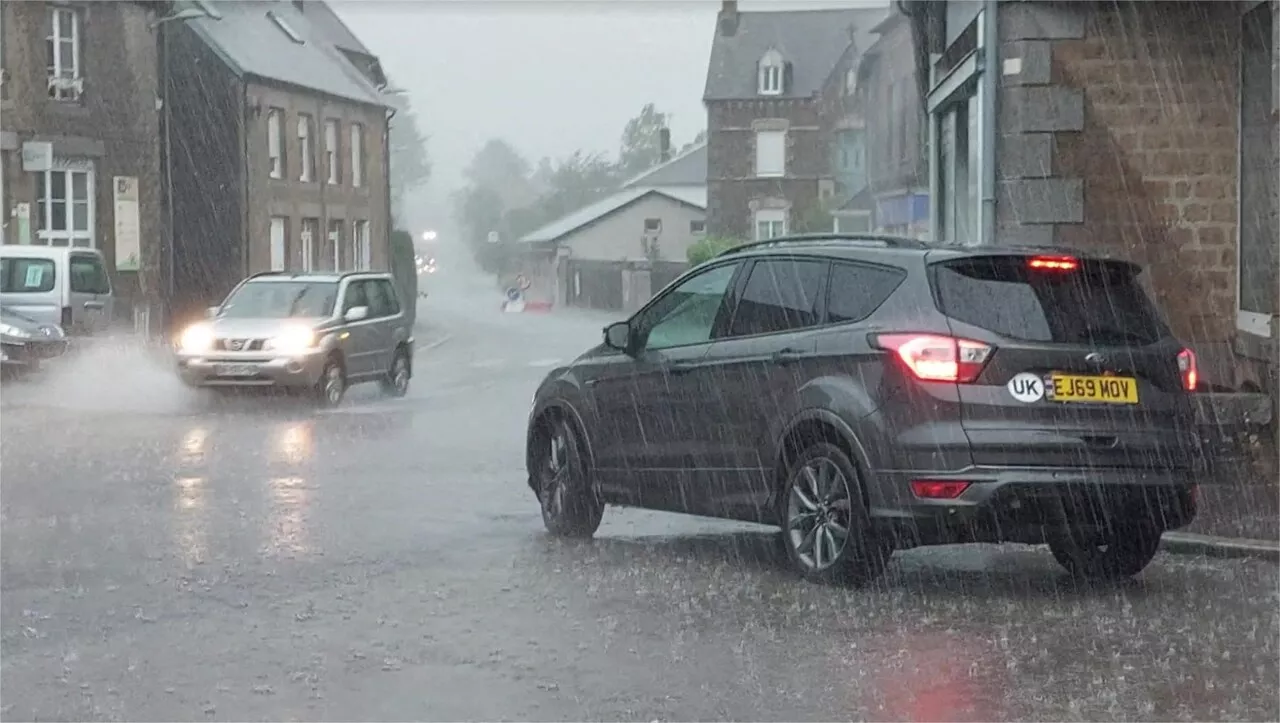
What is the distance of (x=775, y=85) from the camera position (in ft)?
226

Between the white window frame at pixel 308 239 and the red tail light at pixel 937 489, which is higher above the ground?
the white window frame at pixel 308 239

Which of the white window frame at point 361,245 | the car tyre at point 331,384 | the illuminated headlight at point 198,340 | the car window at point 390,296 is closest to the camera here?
the illuminated headlight at point 198,340

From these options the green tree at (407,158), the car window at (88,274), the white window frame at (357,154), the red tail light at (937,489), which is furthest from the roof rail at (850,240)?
the green tree at (407,158)

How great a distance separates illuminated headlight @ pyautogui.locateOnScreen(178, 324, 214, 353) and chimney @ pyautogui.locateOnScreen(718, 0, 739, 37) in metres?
49.3

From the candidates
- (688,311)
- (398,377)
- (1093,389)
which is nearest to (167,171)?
(398,377)

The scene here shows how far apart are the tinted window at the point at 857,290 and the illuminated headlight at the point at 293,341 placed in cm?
1317

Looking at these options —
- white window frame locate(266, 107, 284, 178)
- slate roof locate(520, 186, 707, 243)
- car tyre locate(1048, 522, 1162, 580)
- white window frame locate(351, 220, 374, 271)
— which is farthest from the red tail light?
slate roof locate(520, 186, 707, 243)

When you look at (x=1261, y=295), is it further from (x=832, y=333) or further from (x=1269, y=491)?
(x=832, y=333)

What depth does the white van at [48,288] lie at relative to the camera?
26062 millimetres

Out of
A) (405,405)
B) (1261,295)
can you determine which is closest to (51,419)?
(405,405)

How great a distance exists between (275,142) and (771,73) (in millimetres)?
27760

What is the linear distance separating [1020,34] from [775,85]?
5420 cm

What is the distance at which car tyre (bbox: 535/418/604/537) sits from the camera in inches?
428

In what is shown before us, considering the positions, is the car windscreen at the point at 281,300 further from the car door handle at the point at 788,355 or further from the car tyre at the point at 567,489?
the car door handle at the point at 788,355
